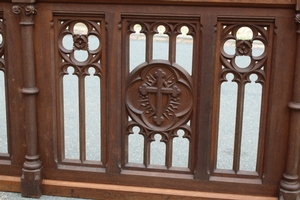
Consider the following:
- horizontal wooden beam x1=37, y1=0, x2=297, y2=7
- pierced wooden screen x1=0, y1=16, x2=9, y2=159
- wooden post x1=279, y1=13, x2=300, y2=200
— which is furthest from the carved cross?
pierced wooden screen x1=0, y1=16, x2=9, y2=159

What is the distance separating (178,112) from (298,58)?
825 mm

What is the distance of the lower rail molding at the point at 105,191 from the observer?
11.2 ft

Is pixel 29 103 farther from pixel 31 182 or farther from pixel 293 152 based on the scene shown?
pixel 293 152

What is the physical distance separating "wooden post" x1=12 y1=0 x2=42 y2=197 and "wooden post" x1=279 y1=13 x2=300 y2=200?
1.63 meters

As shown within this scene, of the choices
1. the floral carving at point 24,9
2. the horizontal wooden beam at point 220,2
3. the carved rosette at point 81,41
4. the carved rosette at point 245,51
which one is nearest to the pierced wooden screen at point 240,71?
the carved rosette at point 245,51

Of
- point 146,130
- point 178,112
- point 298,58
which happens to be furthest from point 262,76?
point 146,130

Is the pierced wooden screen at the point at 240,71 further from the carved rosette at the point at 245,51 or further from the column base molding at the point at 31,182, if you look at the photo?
the column base molding at the point at 31,182

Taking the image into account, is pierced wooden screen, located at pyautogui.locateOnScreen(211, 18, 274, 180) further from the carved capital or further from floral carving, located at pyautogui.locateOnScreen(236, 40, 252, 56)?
the carved capital

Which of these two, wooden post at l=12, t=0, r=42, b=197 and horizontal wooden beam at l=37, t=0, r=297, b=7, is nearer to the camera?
horizontal wooden beam at l=37, t=0, r=297, b=7

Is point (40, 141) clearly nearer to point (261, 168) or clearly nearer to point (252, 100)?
point (261, 168)

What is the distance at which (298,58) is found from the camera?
307cm

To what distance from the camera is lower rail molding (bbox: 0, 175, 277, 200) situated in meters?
3.41

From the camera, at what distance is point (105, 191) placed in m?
3.51

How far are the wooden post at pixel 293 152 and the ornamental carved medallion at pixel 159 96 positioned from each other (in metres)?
0.65
